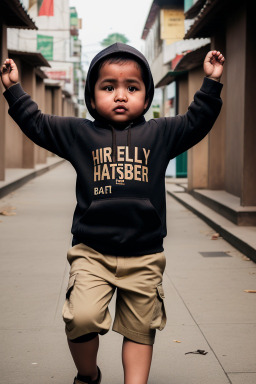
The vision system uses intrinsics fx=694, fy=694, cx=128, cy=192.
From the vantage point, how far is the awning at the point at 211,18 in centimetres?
1148

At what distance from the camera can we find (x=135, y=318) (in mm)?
3119

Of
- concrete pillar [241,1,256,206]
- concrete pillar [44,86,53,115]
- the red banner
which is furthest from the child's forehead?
concrete pillar [44,86,53,115]

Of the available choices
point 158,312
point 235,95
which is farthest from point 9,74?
point 235,95

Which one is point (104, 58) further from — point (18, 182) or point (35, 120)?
point (18, 182)

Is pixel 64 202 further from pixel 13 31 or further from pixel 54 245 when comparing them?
pixel 13 31

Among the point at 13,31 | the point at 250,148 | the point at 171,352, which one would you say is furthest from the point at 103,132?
the point at 13,31

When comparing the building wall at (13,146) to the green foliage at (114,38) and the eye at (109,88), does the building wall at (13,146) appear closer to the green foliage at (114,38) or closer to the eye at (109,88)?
the eye at (109,88)

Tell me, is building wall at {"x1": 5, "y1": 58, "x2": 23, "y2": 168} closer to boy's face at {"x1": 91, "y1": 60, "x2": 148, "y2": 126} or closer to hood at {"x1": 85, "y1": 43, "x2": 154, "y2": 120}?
hood at {"x1": 85, "y1": 43, "x2": 154, "y2": 120}

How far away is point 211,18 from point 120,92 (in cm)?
1017

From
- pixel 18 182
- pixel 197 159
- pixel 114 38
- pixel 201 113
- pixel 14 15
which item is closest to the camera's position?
pixel 201 113

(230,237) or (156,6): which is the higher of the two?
(156,6)

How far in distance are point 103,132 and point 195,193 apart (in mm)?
11623

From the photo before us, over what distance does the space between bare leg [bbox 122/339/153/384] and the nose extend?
1.09 metres

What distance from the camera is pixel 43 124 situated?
10.8 feet
